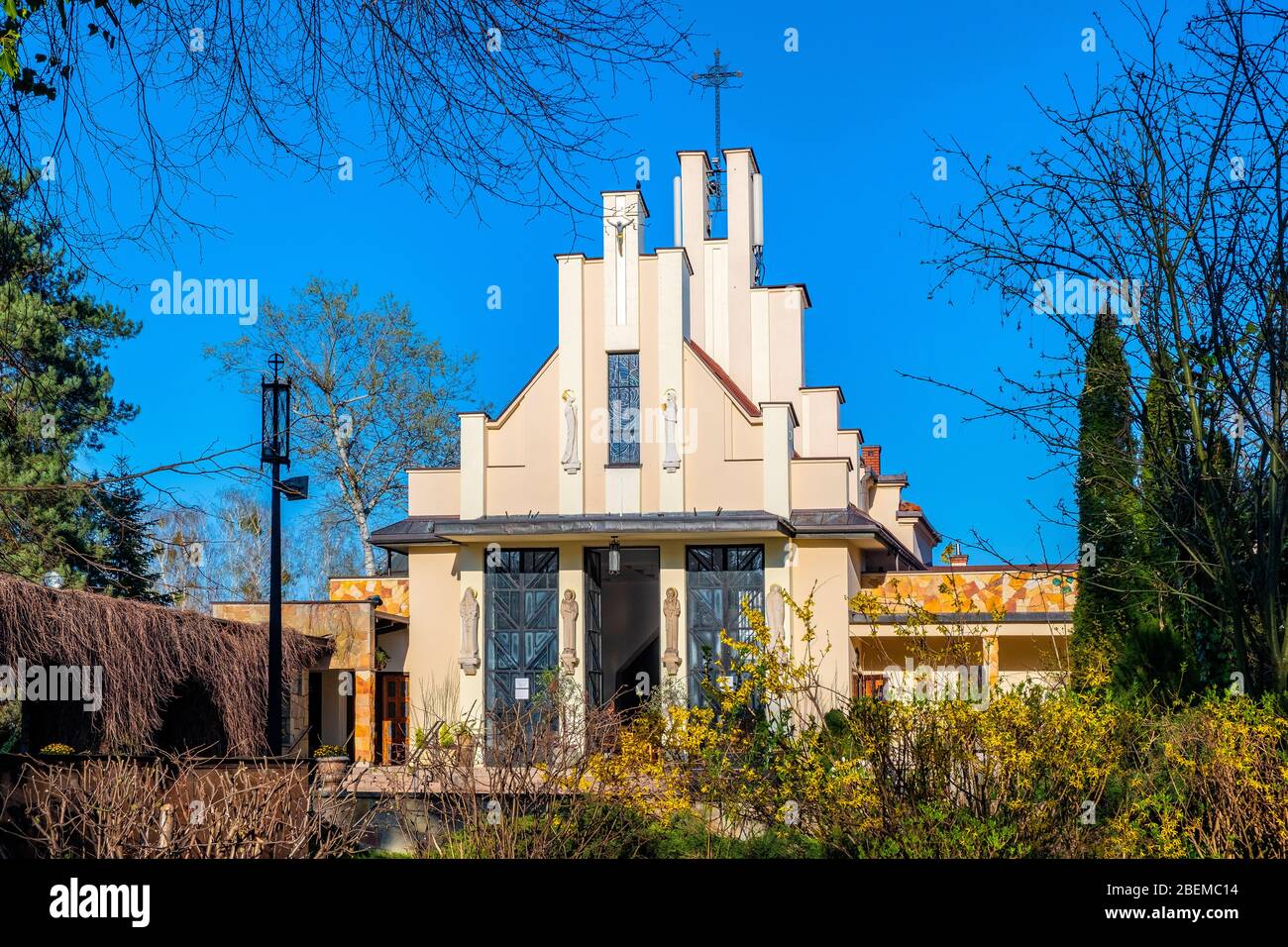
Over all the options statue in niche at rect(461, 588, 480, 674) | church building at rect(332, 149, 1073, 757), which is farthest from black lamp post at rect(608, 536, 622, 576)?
statue in niche at rect(461, 588, 480, 674)

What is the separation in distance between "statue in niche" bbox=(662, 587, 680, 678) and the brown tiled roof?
13.3ft

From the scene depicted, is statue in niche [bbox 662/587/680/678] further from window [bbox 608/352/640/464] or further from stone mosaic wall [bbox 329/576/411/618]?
stone mosaic wall [bbox 329/576/411/618]

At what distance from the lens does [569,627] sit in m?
26.7

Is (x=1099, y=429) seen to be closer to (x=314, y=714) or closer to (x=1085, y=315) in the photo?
(x=1085, y=315)

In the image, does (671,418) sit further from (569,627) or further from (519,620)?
(519,620)

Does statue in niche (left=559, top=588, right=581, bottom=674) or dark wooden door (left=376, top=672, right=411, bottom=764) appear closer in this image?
statue in niche (left=559, top=588, right=581, bottom=674)

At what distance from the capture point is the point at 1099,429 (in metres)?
17.1

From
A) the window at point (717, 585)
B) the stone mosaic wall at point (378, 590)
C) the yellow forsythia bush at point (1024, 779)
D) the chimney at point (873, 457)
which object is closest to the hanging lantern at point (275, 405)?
the yellow forsythia bush at point (1024, 779)

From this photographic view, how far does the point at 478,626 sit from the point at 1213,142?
66.7ft

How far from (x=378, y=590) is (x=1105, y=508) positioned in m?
17.7

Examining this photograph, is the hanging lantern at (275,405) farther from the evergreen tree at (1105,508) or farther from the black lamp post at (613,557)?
the black lamp post at (613,557)

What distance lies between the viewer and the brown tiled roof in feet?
90.1

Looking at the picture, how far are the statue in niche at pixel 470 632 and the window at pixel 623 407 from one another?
4.02 m
